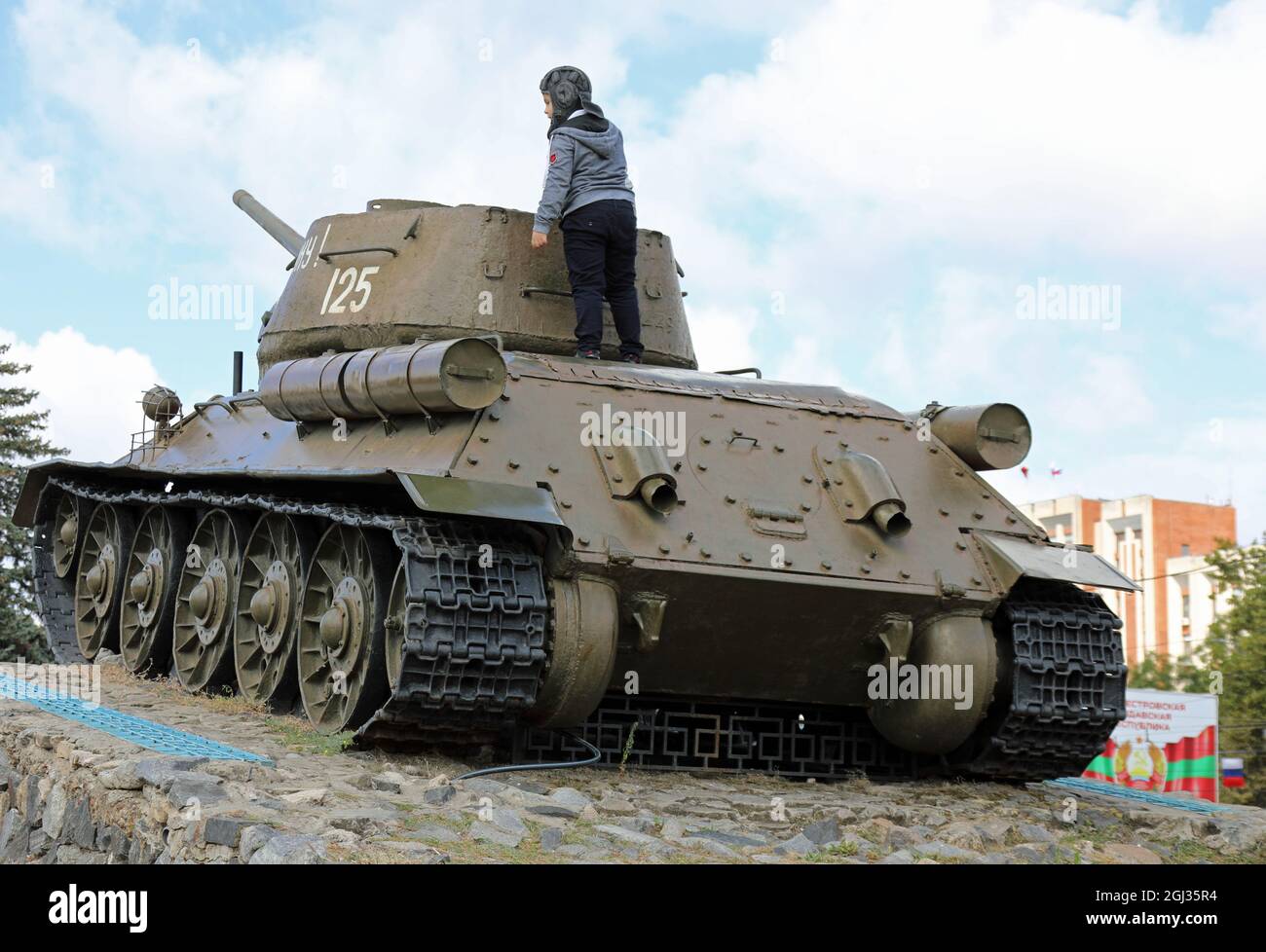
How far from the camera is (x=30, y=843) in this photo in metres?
9.01

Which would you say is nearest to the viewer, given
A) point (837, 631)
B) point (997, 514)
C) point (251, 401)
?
point (837, 631)

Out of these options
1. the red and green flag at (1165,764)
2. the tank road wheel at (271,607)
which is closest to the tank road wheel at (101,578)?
the tank road wheel at (271,607)

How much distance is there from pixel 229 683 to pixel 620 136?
14.9ft

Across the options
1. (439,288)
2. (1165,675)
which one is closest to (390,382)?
(439,288)

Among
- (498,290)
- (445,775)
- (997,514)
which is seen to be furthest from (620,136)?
(445,775)

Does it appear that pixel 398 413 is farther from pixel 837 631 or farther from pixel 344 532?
pixel 837 631

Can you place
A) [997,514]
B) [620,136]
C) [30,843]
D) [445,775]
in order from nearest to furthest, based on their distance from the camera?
[445,775] → [30,843] → [997,514] → [620,136]

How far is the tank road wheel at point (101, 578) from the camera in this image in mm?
14062

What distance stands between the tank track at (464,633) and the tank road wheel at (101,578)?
18.0 ft

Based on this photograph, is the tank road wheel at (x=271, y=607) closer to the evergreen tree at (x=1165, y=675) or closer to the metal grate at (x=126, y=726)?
the metal grate at (x=126, y=726)

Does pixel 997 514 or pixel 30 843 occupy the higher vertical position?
pixel 997 514

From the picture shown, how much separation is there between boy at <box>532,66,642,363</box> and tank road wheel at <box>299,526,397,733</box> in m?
2.02

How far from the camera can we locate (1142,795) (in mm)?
11078
